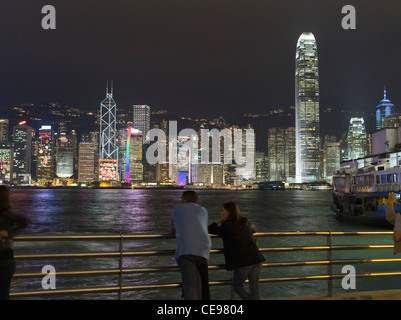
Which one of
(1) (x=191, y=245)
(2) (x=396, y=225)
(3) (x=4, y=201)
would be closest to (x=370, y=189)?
(2) (x=396, y=225)

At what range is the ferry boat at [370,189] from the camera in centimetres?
3959

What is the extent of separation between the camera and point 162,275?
14.9m

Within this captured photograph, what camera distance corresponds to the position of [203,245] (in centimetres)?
509

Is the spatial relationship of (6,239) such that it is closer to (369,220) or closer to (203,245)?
(203,245)

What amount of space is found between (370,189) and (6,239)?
145ft

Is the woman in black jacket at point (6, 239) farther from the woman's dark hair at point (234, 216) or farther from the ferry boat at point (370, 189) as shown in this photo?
the ferry boat at point (370, 189)

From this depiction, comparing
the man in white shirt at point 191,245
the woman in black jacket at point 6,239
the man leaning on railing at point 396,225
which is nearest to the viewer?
the woman in black jacket at point 6,239

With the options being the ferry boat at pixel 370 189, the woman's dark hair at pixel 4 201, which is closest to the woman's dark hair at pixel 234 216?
the woman's dark hair at pixel 4 201

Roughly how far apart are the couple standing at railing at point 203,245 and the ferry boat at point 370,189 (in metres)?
30.5

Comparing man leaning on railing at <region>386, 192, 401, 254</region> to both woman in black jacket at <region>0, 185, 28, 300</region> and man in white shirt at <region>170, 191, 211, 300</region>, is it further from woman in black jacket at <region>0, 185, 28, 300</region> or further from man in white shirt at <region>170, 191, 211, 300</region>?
woman in black jacket at <region>0, 185, 28, 300</region>

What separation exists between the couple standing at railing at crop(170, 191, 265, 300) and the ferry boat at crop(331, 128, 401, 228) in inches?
1202

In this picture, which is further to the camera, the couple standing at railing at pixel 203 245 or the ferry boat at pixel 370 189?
the ferry boat at pixel 370 189
